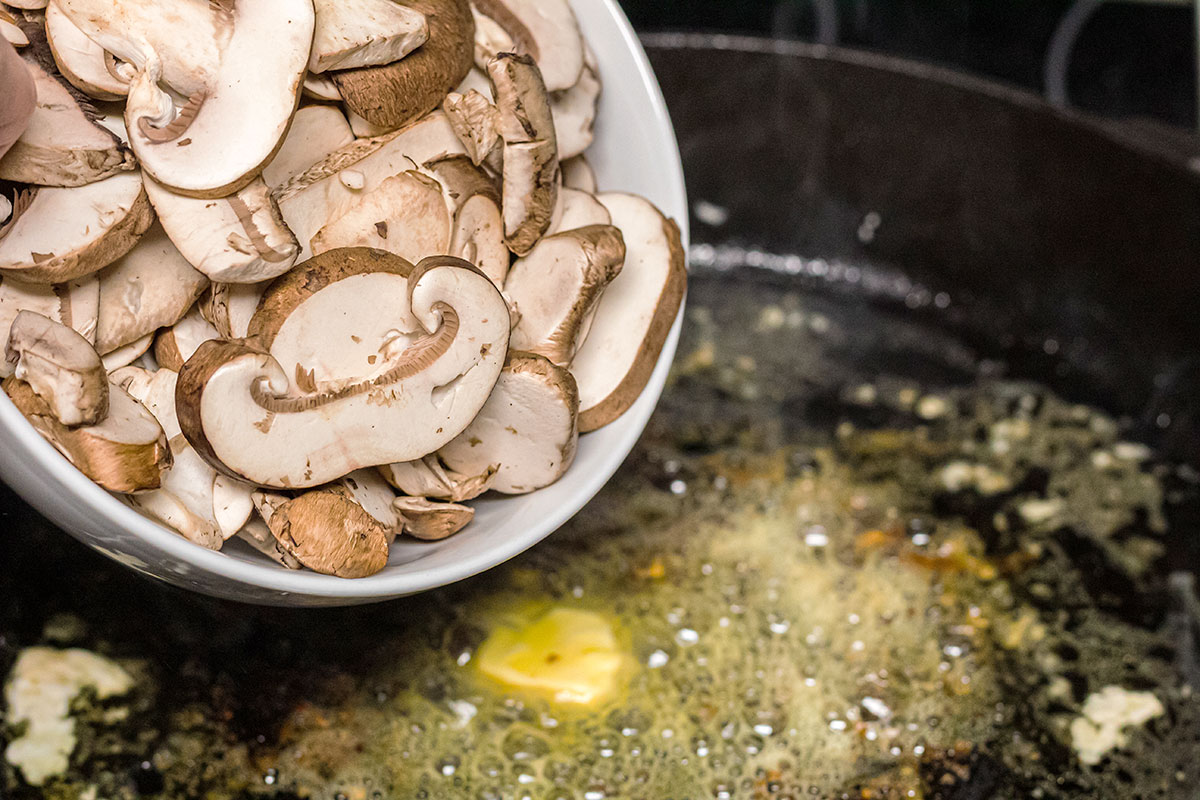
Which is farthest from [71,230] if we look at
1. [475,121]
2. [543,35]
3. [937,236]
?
[937,236]

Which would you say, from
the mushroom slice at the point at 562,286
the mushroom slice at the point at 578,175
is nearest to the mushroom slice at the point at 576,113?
the mushroom slice at the point at 578,175

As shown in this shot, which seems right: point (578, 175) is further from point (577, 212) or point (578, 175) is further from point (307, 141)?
point (307, 141)

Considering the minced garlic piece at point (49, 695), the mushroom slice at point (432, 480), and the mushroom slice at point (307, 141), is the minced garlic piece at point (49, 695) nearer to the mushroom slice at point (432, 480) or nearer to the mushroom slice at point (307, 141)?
the mushroom slice at point (432, 480)

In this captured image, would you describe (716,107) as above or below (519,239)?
below

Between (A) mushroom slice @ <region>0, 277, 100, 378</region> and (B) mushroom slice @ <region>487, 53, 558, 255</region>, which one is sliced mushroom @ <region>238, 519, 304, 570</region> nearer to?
(A) mushroom slice @ <region>0, 277, 100, 378</region>

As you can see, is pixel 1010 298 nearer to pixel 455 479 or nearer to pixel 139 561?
pixel 455 479

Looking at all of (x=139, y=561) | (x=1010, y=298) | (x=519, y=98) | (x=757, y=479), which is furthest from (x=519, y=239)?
(x=1010, y=298)

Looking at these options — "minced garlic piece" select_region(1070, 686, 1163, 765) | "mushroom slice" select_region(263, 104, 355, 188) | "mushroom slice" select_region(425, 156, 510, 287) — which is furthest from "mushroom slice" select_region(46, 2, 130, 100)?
"minced garlic piece" select_region(1070, 686, 1163, 765)
